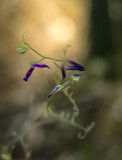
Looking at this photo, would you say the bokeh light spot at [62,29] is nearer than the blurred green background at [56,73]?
No

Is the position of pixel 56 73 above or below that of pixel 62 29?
above

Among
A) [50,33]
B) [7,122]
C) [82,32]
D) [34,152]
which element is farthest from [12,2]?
[34,152]

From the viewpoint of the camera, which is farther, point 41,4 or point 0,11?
point 41,4

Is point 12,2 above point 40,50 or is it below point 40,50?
above

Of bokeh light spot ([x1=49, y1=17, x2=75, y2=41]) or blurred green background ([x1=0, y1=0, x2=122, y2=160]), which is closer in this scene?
blurred green background ([x1=0, y1=0, x2=122, y2=160])

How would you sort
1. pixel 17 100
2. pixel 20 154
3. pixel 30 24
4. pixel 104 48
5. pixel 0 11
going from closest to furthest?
pixel 20 154
pixel 17 100
pixel 104 48
pixel 0 11
pixel 30 24

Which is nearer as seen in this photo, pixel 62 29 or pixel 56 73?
pixel 56 73

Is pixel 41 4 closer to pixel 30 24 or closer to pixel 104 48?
pixel 30 24

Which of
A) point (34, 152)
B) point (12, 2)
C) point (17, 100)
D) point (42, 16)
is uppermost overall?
point (12, 2)
